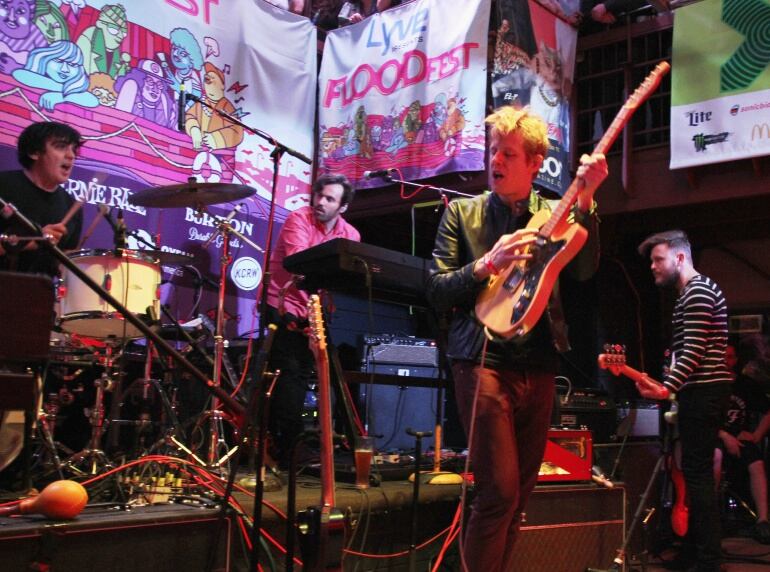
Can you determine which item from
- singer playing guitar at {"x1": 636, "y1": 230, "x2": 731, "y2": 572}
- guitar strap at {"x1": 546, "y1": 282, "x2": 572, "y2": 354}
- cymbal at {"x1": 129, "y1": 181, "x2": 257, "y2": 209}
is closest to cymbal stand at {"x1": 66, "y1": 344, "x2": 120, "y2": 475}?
cymbal at {"x1": 129, "y1": 181, "x2": 257, "y2": 209}

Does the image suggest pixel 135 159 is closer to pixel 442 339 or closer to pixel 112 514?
pixel 442 339

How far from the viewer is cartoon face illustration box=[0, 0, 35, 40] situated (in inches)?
183

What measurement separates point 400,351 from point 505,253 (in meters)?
4.30

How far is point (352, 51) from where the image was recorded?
7012 millimetres

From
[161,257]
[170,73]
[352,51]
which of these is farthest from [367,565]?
[352,51]

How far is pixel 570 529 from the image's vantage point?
12.5ft

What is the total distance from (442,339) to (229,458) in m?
1.30

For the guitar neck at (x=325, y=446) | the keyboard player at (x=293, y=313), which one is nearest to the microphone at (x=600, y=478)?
the keyboard player at (x=293, y=313)

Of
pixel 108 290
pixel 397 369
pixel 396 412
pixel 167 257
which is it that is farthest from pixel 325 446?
pixel 397 369

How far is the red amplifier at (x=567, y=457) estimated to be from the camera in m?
4.01

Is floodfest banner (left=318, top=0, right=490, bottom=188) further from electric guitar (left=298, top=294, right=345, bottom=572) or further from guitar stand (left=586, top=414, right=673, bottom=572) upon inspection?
electric guitar (left=298, top=294, right=345, bottom=572)

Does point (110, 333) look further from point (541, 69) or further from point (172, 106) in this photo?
point (541, 69)

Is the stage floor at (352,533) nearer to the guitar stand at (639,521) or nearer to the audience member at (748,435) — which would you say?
the guitar stand at (639,521)

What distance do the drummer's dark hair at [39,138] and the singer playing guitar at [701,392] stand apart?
11.4 ft
